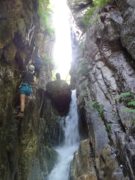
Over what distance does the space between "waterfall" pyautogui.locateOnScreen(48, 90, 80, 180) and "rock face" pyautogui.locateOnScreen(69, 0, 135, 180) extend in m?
0.83

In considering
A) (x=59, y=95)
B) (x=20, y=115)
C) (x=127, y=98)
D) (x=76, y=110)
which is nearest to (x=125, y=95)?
(x=127, y=98)

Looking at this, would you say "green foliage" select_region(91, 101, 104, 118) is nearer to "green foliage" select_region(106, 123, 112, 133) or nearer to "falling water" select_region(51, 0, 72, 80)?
"green foliage" select_region(106, 123, 112, 133)

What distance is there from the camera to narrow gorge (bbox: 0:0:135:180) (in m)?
10.5

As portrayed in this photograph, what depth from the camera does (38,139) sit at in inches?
518

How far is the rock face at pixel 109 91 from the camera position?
10031 millimetres

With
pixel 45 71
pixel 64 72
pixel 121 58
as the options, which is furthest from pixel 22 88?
pixel 64 72

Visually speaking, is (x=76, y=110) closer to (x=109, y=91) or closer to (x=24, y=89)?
(x=109, y=91)

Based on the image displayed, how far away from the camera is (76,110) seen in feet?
56.3

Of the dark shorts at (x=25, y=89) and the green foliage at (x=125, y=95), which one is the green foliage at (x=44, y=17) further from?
the green foliage at (x=125, y=95)

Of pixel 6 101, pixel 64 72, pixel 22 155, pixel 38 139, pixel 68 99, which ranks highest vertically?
pixel 64 72

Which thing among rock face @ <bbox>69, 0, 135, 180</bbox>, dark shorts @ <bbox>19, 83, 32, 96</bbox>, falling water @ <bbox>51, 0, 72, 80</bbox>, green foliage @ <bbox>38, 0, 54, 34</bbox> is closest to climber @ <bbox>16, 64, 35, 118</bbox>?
dark shorts @ <bbox>19, 83, 32, 96</bbox>

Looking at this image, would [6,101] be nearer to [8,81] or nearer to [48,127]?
[8,81]

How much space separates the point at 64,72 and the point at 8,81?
50.0ft

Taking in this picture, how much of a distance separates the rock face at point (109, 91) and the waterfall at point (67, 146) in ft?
2.71
